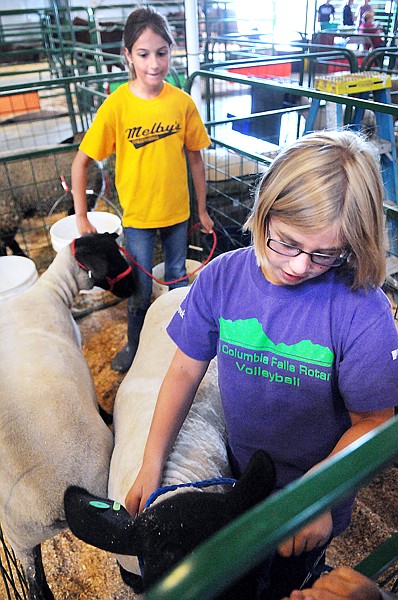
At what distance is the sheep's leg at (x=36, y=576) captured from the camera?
4.67 feet

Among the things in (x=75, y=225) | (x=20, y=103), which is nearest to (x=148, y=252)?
(x=75, y=225)

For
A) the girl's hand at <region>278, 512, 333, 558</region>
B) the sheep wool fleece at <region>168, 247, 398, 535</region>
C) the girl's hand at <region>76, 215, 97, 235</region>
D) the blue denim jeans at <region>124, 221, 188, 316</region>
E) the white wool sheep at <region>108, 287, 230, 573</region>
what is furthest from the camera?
the blue denim jeans at <region>124, 221, 188, 316</region>

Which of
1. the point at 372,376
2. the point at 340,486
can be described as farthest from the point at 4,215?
the point at 340,486

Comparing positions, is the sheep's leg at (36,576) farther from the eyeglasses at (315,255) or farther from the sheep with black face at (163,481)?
the eyeglasses at (315,255)

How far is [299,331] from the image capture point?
0.95m

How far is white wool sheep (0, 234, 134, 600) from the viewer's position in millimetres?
1320

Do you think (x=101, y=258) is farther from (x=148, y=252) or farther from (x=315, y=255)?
(x=315, y=255)

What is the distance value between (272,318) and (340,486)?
0.58m

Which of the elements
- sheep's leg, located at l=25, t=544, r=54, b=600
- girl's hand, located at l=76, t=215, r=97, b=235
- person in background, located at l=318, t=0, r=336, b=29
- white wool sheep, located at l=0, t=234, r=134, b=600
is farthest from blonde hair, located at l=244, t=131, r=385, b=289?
person in background, located at l=318, t=0, r=336, b=29

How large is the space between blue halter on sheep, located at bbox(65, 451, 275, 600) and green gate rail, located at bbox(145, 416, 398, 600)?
37cm

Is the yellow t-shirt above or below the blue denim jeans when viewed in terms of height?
above

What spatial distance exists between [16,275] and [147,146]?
121 cm

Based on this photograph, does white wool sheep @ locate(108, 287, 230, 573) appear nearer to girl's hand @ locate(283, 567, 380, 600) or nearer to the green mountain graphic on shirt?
the green mountain graphic on shirt

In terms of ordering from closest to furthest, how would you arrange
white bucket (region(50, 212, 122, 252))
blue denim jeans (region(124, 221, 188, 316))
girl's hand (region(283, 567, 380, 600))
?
girl's hand (region(283, 567, 380, 600))
blue denim jeans (region(124, 221, 188, 316))
white bucket (region(50, 212, 122, 252))
